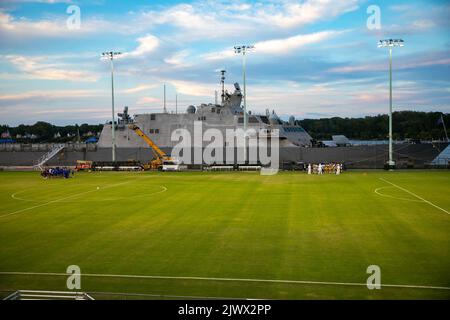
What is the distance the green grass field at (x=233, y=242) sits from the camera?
11.2m

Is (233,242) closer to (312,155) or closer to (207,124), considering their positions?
(312,155)

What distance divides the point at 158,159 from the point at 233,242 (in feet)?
139

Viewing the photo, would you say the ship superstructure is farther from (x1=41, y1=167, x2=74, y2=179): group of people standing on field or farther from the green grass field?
the green grass field

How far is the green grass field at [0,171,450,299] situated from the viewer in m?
11.2

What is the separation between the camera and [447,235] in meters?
16.2

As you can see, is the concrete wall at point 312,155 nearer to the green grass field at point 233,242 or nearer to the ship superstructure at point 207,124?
the ship superstructure at point 207,124

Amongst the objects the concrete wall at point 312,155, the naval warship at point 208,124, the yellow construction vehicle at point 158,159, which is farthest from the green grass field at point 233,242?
the naval warship at point 208,124

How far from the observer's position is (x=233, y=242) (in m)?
15.7

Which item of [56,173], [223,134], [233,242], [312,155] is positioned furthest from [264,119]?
[233,242]

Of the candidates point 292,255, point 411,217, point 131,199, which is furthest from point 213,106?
point 292,255

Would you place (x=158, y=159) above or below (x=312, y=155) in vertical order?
below

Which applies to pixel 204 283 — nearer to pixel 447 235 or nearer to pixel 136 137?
pixel 447 235

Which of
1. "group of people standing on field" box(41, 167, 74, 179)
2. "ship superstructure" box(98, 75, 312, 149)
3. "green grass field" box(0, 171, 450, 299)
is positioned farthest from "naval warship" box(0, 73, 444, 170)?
"green grass field" box(0, 171, 450, 299)

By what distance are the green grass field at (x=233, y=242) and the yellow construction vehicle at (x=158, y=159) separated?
79.9 ft
